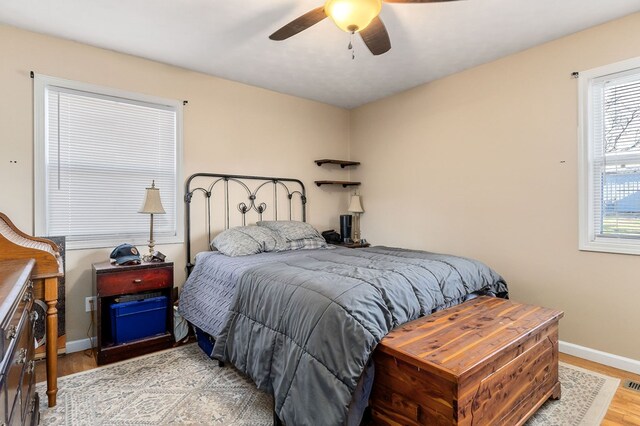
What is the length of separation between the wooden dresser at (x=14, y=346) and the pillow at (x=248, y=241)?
1457mm

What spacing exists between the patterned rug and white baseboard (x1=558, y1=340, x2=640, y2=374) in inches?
10.2

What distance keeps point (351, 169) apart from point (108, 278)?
3149mm

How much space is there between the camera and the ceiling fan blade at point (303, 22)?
188cm

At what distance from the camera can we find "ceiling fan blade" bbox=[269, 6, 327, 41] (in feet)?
6.18

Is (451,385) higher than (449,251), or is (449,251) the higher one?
(449,251)

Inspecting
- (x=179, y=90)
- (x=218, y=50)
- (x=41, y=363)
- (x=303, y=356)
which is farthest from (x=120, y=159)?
(x=303, y=356)

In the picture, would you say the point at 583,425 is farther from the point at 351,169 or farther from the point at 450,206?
the point at 351,169

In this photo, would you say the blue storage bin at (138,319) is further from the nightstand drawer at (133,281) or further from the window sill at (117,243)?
the window sill at (117,243)

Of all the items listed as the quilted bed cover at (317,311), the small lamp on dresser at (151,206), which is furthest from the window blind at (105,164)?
the quilted bed cover at (317,311)

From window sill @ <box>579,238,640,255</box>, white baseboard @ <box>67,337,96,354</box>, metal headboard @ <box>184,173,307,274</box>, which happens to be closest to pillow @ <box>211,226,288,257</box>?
metal headboard @ <box>184,173,307,274</box>

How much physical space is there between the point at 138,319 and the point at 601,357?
11.8ft

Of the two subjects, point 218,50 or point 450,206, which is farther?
point 450,206

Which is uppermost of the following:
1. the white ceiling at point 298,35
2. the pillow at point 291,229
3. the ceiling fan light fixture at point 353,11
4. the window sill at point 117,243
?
the white ceiling at point 298,35

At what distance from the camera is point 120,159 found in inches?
118
